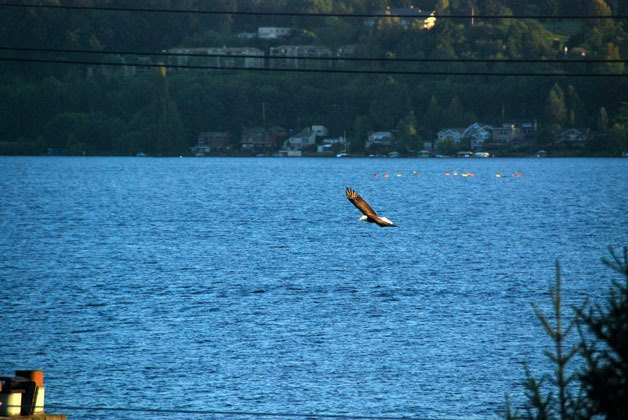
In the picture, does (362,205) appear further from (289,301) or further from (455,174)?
(455,174)

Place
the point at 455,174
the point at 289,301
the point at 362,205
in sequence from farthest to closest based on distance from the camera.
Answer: the point at 455,174, the point at 289,301, the point at 362,205

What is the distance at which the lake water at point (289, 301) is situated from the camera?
34.5 meters

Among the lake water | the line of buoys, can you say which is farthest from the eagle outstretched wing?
the line of buoys

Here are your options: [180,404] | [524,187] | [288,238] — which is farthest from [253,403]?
[524,187]

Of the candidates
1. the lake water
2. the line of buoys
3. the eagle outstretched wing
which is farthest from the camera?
the line of buoys

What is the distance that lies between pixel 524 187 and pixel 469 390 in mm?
123161

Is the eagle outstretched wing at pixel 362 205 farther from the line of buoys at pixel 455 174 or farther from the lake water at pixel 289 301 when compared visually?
the line of buoys at pixel 455 174

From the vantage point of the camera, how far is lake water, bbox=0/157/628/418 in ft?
113

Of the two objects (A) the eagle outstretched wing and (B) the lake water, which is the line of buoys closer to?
(B) the lake water

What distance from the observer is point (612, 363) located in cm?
1316

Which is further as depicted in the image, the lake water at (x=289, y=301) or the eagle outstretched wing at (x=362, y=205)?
the lake water at (x=289, y=301)

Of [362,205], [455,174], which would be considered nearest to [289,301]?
[362,205]

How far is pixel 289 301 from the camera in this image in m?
51.8

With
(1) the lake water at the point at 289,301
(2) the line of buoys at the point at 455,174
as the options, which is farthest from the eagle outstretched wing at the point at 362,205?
(2) the line of buoys at the point at 455,174
